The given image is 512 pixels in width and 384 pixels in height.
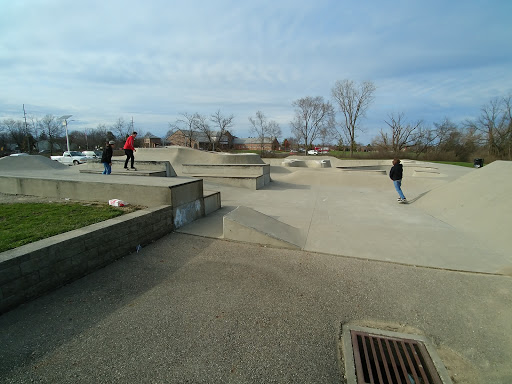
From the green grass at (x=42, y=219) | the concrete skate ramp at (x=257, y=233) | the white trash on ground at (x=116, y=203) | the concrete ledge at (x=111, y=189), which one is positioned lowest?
the concrete skate ramp at (x=257, y=233)

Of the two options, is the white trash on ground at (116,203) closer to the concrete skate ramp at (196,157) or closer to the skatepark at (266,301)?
the skatepark at (266,301)

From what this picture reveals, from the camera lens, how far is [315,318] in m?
2.78

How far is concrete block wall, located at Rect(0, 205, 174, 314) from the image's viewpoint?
2.79 m

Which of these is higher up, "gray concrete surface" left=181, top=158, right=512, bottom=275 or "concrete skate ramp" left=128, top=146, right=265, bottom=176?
"concrete skate ramp" left=128, top=146, right=265, bottom=176

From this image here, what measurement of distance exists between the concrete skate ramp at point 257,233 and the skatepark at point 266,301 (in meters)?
0.02

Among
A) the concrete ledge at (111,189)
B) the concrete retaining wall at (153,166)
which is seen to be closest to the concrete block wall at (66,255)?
the concrete ledge at (111,189)

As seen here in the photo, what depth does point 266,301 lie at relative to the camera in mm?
3066

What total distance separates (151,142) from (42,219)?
78.7 meters

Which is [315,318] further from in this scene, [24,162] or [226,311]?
[24,162]

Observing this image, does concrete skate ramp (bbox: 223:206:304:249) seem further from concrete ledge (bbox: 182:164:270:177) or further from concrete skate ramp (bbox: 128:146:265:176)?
concrete skate ramp (bbox: 128:146:265:176)

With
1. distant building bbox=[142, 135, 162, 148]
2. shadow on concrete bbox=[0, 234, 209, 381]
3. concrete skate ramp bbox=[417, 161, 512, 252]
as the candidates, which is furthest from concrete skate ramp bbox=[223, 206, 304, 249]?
distant building bbox=[142, 135, 162, 148]

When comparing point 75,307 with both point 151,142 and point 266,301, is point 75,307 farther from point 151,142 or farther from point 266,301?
point 151,142

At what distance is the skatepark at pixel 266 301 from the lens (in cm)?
217

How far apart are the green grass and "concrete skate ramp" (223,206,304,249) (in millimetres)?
2159
